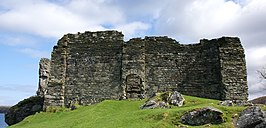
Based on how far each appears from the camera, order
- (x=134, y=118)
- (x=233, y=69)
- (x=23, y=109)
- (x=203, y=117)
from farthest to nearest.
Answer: (x=23, y=109) < (x=233, y=69) < (x=134, y=118) < (x=203, y=117)

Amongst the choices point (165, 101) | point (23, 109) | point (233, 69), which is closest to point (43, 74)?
point (23, 109)

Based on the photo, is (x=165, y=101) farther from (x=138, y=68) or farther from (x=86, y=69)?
(x=86, y=69)

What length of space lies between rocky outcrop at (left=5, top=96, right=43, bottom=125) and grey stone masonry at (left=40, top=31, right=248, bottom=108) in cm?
512

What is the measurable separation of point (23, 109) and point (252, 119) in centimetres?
2366

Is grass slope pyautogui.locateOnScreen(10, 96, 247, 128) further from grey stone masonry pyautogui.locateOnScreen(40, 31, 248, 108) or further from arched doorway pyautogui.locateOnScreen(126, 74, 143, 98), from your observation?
grey stone masonry pyautogui.locateOnScreen(40, 31, 248, 108)

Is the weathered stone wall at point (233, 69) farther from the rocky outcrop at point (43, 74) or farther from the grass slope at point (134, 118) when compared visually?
the rocky outcrop at point (43, 74)

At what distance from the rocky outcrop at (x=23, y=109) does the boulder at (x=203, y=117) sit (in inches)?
724

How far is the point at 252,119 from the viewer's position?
1480cm

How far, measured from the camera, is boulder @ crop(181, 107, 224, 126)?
1592cm

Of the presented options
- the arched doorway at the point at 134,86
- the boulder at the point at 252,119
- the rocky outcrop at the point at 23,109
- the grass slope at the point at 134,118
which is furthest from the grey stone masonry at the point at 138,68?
the boulder at the point at 252,119

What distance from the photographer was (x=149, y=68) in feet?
87.1

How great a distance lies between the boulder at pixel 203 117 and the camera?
15.9 m

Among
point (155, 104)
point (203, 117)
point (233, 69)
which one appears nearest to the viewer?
point (203, 117)

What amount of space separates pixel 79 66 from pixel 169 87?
7561 millimetres
